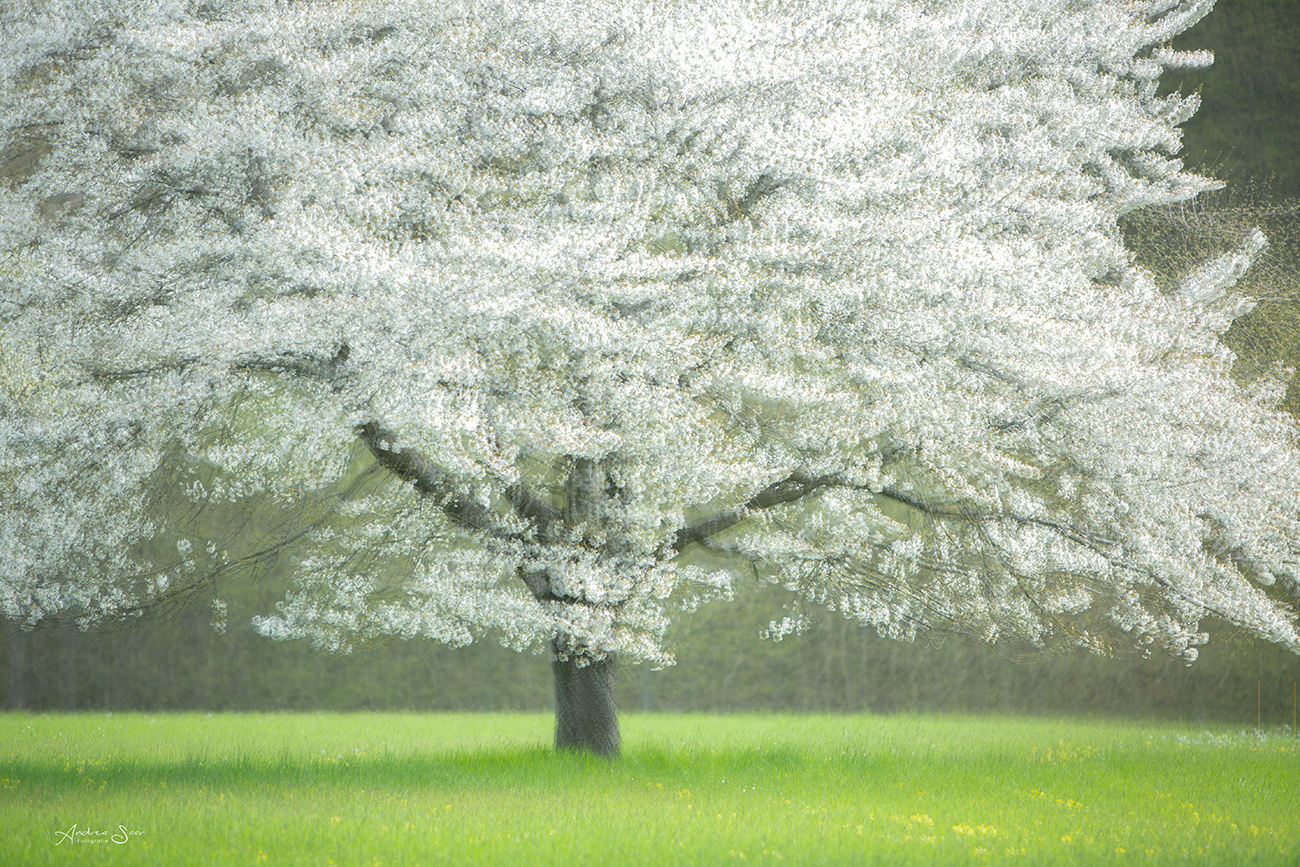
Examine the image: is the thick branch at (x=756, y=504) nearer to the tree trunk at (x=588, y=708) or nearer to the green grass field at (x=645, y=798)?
the tree trunk at (x=588, y=708)

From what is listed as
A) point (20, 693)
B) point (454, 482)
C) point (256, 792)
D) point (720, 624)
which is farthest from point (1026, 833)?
point (20, 693)

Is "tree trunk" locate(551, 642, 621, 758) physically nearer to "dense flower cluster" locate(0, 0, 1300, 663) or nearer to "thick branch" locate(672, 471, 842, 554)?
"dense flower cluster" locate(0, 0, 1300, 663)

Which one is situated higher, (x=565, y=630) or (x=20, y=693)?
(x=565, y=630)

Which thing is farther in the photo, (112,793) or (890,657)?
(890,657)

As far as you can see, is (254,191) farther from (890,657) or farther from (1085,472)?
(890,657)

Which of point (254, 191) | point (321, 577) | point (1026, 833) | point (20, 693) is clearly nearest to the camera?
point (1026, 833)

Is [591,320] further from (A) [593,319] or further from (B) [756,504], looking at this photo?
(B) [756,504]

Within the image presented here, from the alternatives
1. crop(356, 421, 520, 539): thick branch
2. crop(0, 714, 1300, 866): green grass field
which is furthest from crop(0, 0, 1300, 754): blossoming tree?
crop(0, 714, 1300, 866): green grass field

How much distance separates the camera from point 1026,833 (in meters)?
4.93

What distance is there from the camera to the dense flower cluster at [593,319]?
535 cm

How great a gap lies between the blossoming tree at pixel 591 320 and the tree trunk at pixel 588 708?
458mm

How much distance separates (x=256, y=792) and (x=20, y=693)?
733 centimetres

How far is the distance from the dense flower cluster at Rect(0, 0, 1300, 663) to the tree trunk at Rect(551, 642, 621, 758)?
1.96 feet

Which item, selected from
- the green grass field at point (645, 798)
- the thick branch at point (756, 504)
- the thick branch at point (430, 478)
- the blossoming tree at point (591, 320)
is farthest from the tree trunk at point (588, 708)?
the thick branch at point (430, 478)
